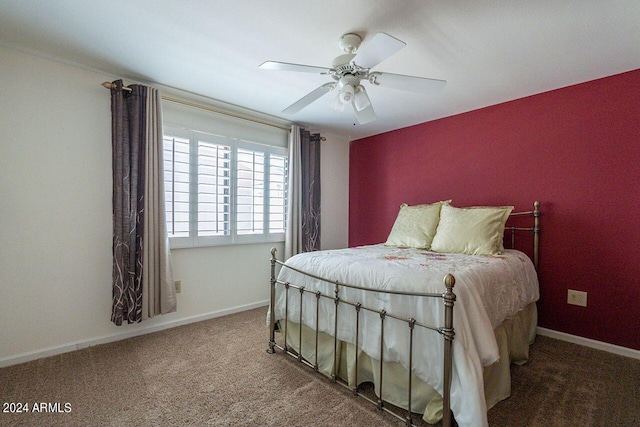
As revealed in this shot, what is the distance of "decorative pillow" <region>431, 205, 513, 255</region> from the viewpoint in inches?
93.4

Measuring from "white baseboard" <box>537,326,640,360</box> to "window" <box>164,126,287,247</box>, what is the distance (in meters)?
2.84

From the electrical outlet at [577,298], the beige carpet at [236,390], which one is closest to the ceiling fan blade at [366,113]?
the beige carpet at [236,390]

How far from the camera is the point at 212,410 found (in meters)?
1.61

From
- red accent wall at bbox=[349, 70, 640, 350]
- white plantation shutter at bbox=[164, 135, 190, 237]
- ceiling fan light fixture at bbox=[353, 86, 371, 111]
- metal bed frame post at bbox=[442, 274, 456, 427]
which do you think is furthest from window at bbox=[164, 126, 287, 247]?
metal bed frame post at bbox=[442, 274, 456, 427]

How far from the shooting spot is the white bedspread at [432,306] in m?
1.30

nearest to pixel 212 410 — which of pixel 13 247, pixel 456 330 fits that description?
pixel 456 330

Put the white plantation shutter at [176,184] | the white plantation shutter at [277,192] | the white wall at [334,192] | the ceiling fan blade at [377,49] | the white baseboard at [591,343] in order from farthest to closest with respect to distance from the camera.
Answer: the white wall at [334,192] < the white plantation shutter at [277,192] < the white plantation shutter at [176,184] < the white baseboard at [591,343] < the ceiling fan blade at [377,49]

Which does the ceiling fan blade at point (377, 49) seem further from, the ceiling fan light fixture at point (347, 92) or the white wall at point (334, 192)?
the white wall at point (334, 192)

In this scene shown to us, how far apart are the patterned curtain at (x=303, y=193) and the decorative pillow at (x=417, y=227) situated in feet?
3.73

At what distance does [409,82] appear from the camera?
1824 millimetres

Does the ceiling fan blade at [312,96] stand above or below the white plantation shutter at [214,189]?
above

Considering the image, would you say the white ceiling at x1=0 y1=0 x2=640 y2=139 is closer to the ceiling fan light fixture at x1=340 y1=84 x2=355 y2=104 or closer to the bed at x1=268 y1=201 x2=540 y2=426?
the ceiling fan light fixture at x1=340 y1=84 x2=355 y2=104

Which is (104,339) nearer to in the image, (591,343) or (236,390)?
(236,390)

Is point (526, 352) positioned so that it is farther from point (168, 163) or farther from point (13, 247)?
point (13, 247)
